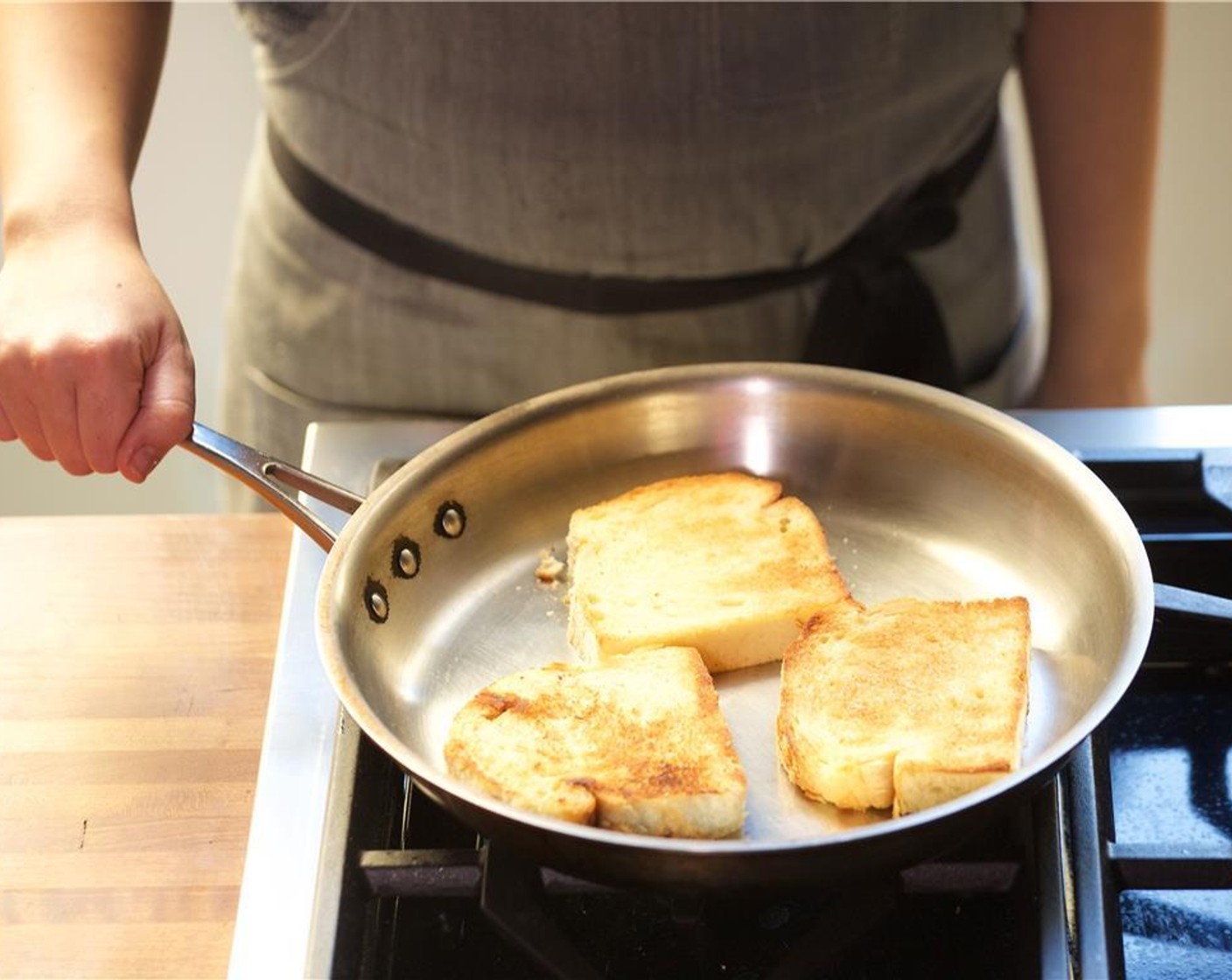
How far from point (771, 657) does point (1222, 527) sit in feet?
0.93

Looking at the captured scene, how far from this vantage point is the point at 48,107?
0.96 m

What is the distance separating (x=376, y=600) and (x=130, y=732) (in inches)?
5.8

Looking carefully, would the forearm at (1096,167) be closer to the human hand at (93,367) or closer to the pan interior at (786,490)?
the pan interior at (786,490)

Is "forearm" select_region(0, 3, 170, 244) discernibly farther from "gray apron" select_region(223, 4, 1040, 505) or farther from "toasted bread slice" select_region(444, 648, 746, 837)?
"toasted bread slice" select_region(444, 648, 746, 837)

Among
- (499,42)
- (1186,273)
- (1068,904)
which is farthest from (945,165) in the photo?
(1186,273)

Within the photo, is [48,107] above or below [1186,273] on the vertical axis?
above

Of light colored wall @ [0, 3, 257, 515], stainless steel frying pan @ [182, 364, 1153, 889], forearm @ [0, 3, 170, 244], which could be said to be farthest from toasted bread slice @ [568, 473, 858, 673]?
light colored wall @ [0, 3, 257, 515]

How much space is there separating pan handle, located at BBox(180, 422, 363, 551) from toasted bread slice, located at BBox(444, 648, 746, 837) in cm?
14

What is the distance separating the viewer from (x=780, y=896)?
0.64 m

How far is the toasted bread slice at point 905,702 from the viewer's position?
2.19 ft

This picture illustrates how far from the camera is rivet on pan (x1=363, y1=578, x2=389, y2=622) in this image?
0.80 m

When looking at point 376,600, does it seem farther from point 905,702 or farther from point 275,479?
point 905,702

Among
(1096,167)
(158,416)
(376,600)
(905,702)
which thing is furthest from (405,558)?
(1096,167)

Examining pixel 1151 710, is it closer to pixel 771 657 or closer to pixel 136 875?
pixel 771 657
